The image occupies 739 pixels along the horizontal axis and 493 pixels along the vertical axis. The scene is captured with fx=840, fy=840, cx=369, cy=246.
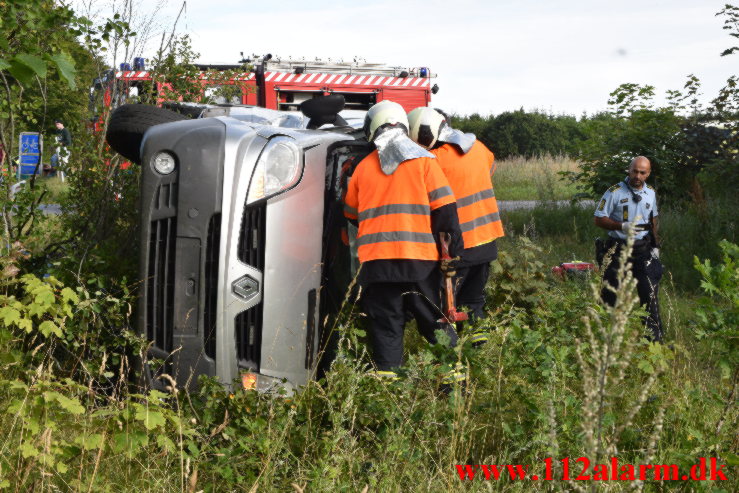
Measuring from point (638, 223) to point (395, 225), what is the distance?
121 inches

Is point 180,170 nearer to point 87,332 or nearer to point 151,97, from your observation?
point 87,332

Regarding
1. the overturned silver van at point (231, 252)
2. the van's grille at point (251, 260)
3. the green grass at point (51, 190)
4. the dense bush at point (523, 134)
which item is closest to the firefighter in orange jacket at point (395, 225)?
the overturned silver van at point (231, 252)

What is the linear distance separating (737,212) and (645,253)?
11.9 ft

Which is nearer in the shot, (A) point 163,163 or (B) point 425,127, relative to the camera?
(A) point 163,163

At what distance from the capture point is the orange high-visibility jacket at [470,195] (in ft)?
17.9

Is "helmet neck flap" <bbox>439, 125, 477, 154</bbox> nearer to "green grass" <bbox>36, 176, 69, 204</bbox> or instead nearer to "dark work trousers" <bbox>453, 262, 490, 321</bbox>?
"dark work trousers" <bbox>453, 262, 490, 321</bbox>

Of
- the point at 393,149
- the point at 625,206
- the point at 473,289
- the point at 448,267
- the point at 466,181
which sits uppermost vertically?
the point at 393,149

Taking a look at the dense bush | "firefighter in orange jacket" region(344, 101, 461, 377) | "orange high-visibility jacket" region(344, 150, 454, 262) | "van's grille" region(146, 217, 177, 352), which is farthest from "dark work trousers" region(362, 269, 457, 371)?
the dense bush

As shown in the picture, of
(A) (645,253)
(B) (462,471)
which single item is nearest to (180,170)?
(B) (462,471)

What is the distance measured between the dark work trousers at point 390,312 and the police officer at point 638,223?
249cm

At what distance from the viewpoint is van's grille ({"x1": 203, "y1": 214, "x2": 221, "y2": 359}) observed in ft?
14.1

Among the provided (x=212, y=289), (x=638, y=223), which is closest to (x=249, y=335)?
(x=212, y=289)

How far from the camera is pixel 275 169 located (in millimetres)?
4422

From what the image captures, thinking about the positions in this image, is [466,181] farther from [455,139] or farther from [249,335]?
[249,335]
